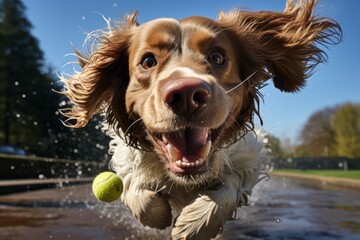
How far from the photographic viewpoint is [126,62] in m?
4.00

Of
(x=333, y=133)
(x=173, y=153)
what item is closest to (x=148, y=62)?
(x=173, y=153)

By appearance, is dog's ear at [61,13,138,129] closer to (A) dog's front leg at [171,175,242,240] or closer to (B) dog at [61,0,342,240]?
(B) dog at [61,0,342,240]

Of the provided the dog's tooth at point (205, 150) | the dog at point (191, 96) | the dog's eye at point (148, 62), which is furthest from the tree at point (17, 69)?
the dog's tooth at point (205, 150)

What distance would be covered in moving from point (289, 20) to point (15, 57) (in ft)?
129

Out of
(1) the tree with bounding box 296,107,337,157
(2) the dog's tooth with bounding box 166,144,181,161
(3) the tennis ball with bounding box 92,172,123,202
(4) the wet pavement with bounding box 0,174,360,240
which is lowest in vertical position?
(1) the tree with bounding box 296,107,337,157

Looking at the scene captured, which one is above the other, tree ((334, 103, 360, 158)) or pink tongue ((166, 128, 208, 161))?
pink tongue ((166, 128, 208, 161))

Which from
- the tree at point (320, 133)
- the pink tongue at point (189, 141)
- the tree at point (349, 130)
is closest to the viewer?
the pink tongue at point (189, 141)

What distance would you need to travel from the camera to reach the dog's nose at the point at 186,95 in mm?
2561

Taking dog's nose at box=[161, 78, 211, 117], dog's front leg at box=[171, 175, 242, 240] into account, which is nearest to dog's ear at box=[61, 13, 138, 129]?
dog's front leg at box=[171, 175, 242, 240]

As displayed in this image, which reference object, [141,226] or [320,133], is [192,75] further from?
[320,133]

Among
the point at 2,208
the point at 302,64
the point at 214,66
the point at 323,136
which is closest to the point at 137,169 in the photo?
the point at 214,66

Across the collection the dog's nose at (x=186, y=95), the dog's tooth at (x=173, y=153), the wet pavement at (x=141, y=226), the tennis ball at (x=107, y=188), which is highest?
the dog's nose at (x=186, y=95)

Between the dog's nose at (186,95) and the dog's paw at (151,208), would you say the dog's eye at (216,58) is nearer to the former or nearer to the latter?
the dog's nose at (186,95)

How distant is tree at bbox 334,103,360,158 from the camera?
168ft
